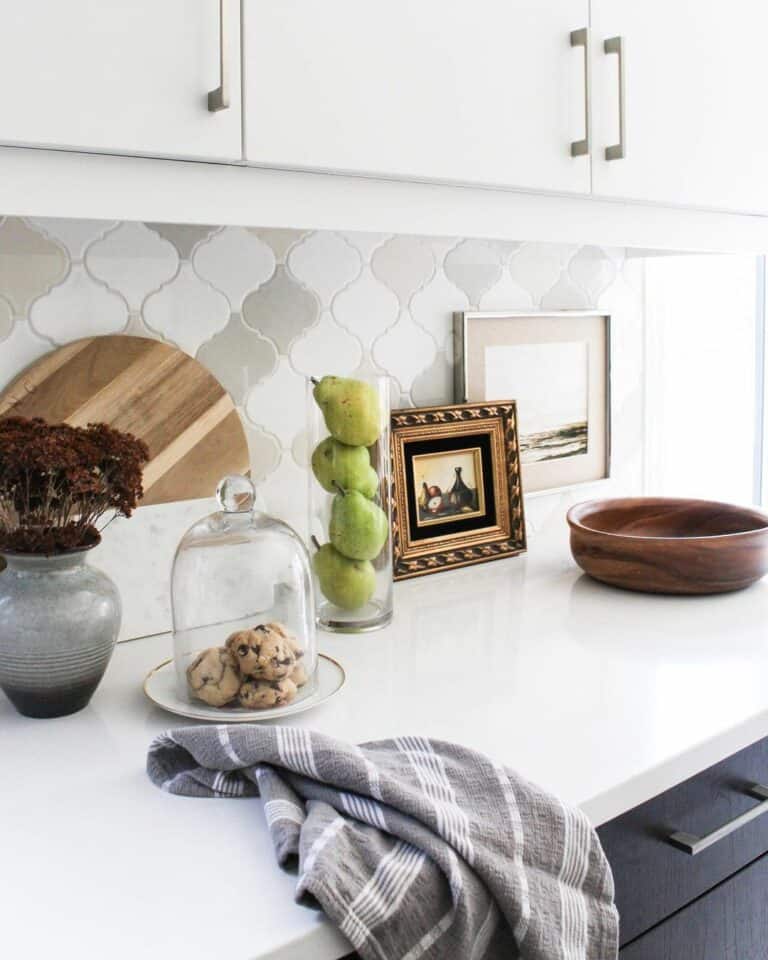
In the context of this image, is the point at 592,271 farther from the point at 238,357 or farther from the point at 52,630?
the point at 52,630

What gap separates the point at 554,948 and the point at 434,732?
293mm

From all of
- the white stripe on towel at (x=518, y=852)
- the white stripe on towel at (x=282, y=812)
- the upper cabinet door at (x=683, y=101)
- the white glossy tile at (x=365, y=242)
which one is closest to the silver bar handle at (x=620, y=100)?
the upper cabinet door at (x=683, y=101)

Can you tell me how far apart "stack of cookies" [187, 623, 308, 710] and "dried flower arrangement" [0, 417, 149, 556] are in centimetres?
18

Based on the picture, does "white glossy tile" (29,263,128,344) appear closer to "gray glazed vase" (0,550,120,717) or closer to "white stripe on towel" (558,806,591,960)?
"gray glazed vase" (0,550,120,717)

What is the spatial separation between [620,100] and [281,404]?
61 centimetres

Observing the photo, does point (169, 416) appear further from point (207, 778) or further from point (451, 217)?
point (207, 778)

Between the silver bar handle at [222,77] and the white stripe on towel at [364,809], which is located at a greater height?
the silver bar handle at [222,77]

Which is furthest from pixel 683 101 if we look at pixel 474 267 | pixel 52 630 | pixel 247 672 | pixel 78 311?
pixel 52 630

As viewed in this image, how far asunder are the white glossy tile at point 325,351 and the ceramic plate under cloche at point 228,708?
0.49 meters

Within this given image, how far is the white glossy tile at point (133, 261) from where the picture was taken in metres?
1.32

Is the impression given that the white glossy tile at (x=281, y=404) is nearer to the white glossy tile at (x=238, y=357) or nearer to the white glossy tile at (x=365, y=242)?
the white glossy tile at (x=238, y=357)

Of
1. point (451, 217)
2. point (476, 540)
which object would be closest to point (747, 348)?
point (476, 540)

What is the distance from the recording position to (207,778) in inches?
37.7

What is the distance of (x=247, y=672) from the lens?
1113 mm
